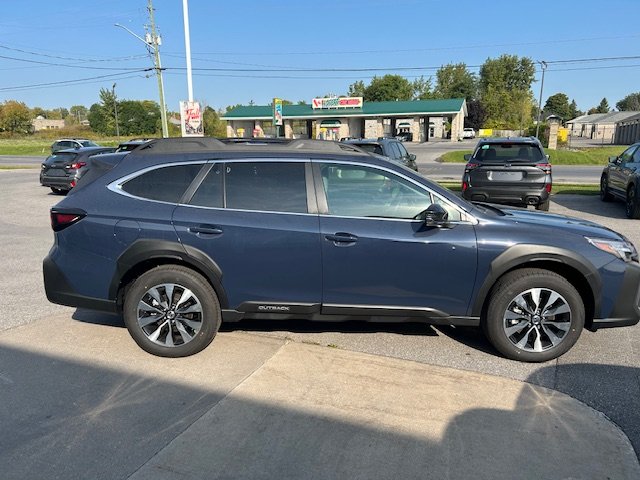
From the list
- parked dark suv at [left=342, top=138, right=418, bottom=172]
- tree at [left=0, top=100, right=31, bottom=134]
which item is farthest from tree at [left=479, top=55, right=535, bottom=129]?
tree at [left=0, top=100, right=31, bottom=134]

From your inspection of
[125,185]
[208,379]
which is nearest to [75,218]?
[125,185]

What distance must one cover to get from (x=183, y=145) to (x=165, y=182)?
42cm

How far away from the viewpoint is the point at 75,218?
4016 millimetres

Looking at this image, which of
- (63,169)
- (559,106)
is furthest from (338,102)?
(559,106)

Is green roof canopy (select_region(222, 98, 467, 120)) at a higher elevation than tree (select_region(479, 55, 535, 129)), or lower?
lower

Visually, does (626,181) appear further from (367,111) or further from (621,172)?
(367,111)

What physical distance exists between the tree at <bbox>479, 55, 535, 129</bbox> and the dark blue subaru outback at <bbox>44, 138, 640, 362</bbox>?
8821 cm

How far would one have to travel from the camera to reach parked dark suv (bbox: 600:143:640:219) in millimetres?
9953

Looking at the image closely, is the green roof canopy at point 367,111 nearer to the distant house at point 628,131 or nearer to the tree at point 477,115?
the distant house at point 628,131

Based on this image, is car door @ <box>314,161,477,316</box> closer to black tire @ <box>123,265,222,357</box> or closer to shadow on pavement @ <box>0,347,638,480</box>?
shadow on pavement @ <box>0,347,638,480</box>

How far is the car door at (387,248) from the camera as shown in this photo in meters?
3.79

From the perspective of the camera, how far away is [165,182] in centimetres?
405

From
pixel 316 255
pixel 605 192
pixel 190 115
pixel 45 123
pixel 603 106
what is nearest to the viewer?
pixel 316 255

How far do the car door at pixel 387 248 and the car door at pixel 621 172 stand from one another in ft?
29.1
